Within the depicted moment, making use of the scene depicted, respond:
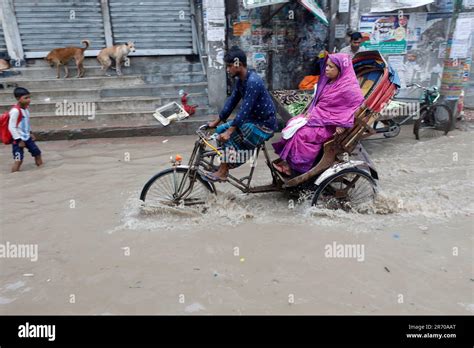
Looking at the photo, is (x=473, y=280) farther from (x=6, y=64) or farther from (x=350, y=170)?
(x=6, y=64)

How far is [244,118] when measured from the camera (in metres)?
3.90

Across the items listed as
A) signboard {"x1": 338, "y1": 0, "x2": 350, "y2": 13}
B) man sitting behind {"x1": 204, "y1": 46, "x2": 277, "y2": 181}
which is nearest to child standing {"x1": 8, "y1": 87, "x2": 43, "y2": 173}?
man sitting behind {"x1": 204, "y1": 46, "x2": 277, "y2": 181}

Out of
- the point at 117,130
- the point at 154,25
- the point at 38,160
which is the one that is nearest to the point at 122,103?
the point at 117,130

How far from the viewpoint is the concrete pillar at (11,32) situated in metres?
8.95

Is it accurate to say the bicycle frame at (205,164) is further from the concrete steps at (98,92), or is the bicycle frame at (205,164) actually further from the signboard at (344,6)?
the signboard at (344,6)

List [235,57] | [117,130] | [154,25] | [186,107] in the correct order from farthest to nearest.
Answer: [154,25], [186,107], [117,130], [235,57]

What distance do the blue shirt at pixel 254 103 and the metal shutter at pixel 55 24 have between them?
692 centimetres

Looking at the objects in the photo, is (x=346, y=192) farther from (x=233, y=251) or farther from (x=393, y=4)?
(x=393, y=4)

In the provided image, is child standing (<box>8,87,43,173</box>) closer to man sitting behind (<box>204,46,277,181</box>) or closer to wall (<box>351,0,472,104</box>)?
man sitting behind (<box>204,46,277,181</box>)

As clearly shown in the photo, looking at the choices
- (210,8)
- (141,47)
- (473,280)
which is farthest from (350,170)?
(141,47)

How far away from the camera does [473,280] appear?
121 inches

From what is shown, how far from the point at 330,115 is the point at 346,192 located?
880 millimetres

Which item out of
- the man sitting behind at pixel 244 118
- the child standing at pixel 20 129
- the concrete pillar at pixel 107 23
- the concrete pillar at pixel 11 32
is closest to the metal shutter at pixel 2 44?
the concrete pillar at pixel 11 32

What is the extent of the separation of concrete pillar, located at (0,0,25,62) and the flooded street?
510 cm
